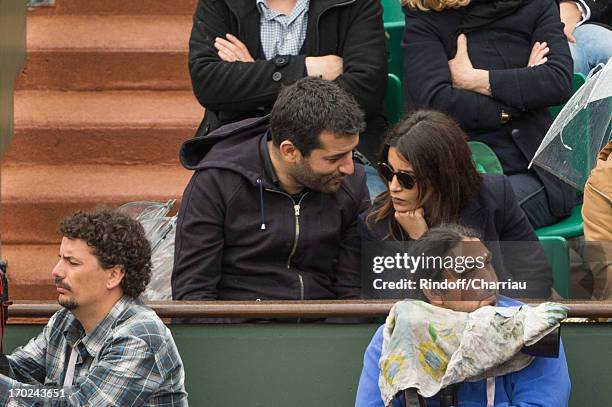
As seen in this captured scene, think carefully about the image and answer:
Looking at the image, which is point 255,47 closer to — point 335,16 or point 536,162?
point 335,16

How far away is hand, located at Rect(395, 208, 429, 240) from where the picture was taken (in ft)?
15.1

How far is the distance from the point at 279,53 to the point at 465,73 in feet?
2.29

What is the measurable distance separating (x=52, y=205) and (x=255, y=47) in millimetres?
1323

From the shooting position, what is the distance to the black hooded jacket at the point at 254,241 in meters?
4.68

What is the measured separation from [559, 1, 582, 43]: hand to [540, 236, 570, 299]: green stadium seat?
1523mm

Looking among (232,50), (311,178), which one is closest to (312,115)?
(311,178)

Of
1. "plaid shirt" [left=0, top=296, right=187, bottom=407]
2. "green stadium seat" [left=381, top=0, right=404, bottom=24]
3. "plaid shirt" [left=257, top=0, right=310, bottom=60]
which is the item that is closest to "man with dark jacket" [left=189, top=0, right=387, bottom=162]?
"plaid shirt" [left=257, top=0, right=310, bottom=60]

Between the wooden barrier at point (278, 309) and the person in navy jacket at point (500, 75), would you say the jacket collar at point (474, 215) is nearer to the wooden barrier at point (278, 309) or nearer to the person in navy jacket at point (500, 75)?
the wooden barrier at point (278, 309)

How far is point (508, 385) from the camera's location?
3.99m

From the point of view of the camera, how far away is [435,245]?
415cm

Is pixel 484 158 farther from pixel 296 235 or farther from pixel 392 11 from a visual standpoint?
pixel 392 11

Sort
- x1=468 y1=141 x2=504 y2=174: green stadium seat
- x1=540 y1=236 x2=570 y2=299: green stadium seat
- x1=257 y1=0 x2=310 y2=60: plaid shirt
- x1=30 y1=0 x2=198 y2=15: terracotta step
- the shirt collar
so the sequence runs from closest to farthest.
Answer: the shirt collar → x1=540 y1=236 x2=570 y2=299: green stadium seat → x1=468 y1=141 x2=504 y2=174: green stadium seat → x1=257 y1=0 x2=310 y2=60: plaid shirt → x1=30 y1=0 x2=198 y2=15: terracotta step

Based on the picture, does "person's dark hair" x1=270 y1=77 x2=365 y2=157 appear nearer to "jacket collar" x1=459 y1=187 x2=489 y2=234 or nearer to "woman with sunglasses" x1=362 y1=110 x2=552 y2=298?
"woman with sunglasses" x1=362 y1=110 x2=552 y2=298

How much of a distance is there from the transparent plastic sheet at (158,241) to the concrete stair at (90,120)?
1.02m
